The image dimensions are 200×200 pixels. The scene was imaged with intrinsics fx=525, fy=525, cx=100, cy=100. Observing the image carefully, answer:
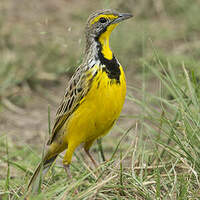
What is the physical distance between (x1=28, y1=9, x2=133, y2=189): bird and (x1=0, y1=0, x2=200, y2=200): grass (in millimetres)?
196

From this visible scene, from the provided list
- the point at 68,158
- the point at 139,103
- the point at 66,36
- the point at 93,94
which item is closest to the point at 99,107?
the point at 93,94

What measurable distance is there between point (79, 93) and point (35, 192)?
94 cm

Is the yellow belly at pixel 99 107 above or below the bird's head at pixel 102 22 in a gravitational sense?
below

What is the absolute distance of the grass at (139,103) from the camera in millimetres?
4102

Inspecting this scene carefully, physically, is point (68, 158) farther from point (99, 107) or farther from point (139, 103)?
point (139, 103)

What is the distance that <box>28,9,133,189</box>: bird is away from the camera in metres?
4.37

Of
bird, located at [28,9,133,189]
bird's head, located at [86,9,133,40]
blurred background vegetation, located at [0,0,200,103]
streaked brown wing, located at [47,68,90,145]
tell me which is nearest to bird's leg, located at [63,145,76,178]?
bird, located at [28,9,133,189]

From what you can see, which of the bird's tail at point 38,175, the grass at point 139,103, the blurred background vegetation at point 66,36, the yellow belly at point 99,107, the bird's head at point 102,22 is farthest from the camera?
the blurred background vegetation at point 66,36

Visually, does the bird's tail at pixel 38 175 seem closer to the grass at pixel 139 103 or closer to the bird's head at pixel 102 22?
the grass at pixel 139 103

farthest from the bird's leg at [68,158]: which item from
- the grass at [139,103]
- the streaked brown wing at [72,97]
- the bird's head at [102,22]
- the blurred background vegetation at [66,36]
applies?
the blurred background vegetation at [66,36]

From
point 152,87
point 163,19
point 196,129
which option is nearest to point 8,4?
point 163,19

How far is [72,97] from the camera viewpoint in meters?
4.58

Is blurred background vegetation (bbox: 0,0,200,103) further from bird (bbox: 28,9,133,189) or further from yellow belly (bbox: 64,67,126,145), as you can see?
yellow belly (bbox: 64,67,126,145)

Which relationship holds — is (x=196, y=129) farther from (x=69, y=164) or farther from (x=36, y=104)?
(x=36, y=104)
